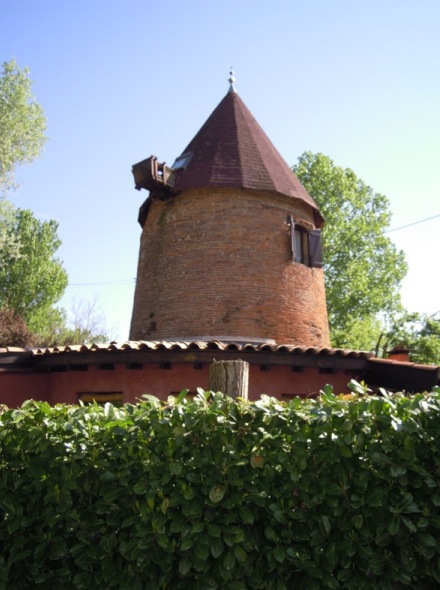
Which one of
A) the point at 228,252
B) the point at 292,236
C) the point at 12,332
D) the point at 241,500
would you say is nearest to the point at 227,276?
the point at 228,252

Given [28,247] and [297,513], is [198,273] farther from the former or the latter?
[28,247]

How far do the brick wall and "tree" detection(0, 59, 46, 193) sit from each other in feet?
28.5

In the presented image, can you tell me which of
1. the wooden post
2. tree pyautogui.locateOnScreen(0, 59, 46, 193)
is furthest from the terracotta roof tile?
tree pyautogui.locateOnScreen(0, 59, 46, 193)

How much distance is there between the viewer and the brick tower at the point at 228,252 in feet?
41.7

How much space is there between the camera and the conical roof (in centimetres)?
1368

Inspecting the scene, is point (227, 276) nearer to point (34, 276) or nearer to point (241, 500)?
point (241, 500)

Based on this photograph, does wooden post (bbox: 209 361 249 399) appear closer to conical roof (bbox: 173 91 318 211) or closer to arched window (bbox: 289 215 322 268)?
conical roof (bbox: 173 91 318 211)

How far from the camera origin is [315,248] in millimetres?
14211

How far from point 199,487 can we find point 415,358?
25.1 m

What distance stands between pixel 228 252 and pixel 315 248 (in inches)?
103

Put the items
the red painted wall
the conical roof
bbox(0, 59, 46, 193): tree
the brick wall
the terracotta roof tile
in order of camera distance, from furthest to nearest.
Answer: bbox(0, 59, 46, 193): tree, the conical roof, the brick wall, the red painted wall, the terracotta roof tile

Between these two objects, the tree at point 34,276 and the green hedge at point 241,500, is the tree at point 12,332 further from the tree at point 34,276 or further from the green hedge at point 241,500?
the green hedge at point 241,500

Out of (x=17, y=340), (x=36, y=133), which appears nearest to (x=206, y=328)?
(x=36, y=133)

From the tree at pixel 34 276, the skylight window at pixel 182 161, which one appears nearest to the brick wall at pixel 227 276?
the skylight window at pixel 182 161
